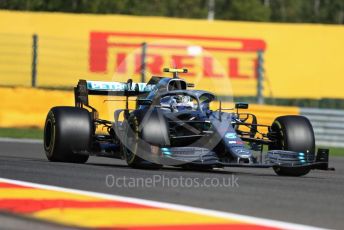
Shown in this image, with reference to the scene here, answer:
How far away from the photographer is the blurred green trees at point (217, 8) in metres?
41.1

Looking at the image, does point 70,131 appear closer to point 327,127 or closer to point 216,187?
point 216,187

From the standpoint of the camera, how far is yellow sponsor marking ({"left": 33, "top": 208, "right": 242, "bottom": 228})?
638cm

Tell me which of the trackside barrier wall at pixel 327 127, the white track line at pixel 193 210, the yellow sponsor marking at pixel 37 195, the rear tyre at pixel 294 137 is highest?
the rear tyre at pixel 294 137

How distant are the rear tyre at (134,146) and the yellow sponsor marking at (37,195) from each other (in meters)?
2.71

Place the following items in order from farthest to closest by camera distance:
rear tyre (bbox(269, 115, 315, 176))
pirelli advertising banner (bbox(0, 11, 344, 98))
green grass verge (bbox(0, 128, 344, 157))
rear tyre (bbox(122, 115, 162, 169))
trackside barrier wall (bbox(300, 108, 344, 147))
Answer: pirelli advertising banner (bbox(0, 11, 344, 98)), trackside barrier wall (bbox(300, 108, 344, 147)), green grass verge (bbox(0, 128, 344, 157)), rear tyre (bbox(269, 115, 315, 176)), rear tyre (bbox(122, 115, 162, 169))

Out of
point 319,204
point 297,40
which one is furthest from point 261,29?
point 319,204

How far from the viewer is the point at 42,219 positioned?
6520mm

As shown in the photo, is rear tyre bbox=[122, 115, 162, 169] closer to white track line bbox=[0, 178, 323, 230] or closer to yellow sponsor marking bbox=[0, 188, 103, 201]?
white track line bbox=[0, 178, 323, 230]

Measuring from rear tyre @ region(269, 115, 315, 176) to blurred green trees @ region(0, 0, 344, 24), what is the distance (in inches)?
1165

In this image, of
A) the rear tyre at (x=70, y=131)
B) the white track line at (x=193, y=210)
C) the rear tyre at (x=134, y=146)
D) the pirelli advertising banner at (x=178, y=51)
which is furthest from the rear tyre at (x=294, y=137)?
the pirelli advertising banner at (x=178, y=51)

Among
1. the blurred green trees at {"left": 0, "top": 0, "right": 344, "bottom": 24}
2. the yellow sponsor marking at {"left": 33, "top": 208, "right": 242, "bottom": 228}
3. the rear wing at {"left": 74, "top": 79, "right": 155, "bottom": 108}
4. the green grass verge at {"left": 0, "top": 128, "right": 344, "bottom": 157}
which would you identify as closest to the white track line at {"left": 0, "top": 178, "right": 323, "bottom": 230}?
the yellow sponsor marking at {"left": 33, "top": 208, "right": 242, "bottom": 228}

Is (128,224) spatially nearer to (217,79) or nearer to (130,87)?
(130,87)

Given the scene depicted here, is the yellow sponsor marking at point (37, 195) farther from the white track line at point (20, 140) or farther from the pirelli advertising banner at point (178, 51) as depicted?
the pirelli advertising banner at point (178, 51)

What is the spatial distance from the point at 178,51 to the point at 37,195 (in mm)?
16318
